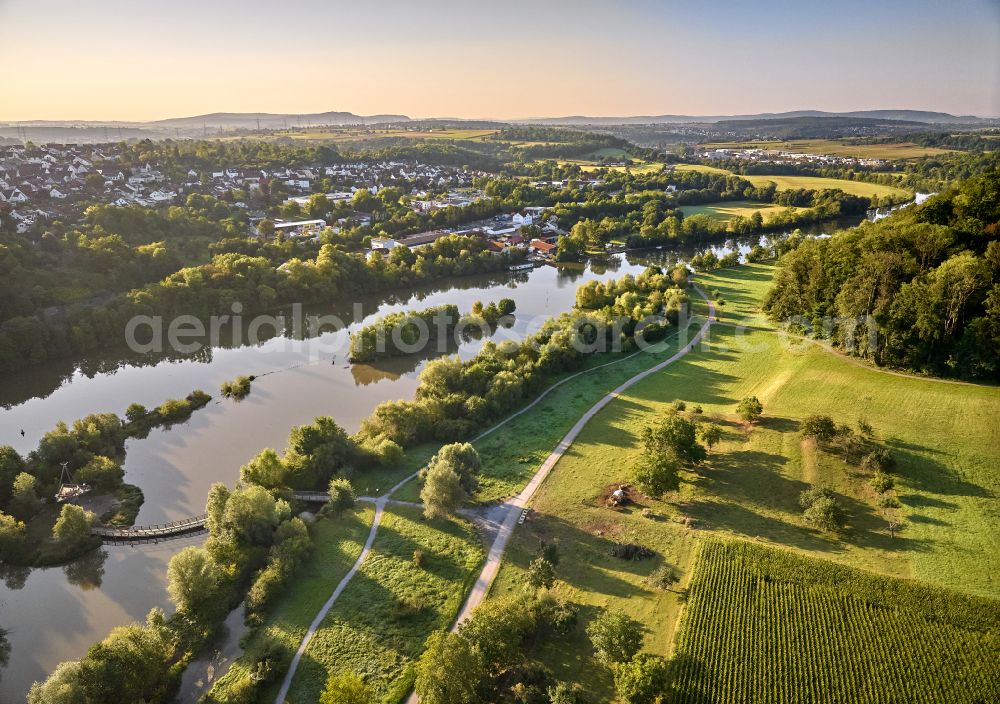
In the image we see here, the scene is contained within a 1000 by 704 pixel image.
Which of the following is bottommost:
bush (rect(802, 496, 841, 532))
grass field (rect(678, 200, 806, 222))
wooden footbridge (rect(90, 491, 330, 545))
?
wooden footbridge (rect(90, 491, 330, 545))

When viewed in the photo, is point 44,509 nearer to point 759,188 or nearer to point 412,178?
point 412,178

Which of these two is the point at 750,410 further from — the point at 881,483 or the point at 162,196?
the point at 162,196

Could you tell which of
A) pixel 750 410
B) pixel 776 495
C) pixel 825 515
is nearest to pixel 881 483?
pixel 825 515

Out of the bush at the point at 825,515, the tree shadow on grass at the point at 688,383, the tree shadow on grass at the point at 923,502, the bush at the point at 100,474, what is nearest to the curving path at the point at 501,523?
the tree shadow on grass at the point at 688,383

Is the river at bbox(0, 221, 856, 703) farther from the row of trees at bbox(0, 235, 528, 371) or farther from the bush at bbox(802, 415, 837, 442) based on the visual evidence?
the bush at bbox(802, 415, 837, 442)

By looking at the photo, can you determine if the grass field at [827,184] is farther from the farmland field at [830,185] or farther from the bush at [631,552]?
the bush at [631,552]

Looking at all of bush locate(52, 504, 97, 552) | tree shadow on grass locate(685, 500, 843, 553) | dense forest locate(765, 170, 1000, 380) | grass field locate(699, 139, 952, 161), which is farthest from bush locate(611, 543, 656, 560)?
grass field locate(699, 139, 952, 161)

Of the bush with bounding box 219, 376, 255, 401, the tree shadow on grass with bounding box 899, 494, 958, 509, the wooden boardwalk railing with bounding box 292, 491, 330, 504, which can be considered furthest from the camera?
the bush with bounding box 219, 376, 255, 401
